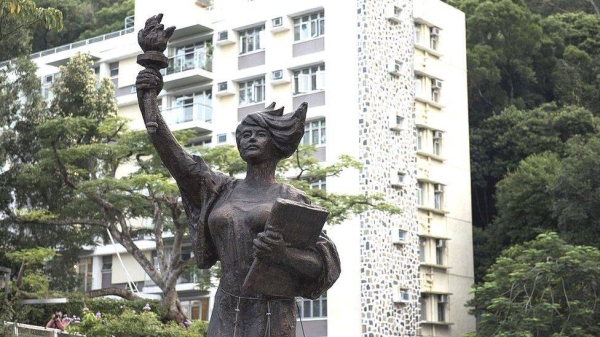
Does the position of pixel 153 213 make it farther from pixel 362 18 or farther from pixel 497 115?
pixel 497 115

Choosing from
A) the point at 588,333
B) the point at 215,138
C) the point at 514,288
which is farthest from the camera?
the point at 215,138

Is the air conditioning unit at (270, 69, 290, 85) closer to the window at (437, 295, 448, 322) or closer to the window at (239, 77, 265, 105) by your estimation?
the window at (239, 77, 265, 105)

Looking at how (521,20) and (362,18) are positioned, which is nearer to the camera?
(362,18)

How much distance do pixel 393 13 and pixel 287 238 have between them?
40.8 metres

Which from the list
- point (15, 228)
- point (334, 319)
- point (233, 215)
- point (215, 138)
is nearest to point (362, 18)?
point (215, 138)

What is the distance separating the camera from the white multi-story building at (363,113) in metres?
43.4

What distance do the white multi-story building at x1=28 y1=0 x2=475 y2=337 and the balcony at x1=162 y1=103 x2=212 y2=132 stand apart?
0.18ft

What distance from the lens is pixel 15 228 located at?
3822cm

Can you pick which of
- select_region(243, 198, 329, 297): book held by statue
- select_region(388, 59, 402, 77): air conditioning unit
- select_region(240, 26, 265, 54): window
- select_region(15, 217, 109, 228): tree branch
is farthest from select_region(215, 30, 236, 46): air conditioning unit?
select_region(243, 198, 329, 297): book held by statue

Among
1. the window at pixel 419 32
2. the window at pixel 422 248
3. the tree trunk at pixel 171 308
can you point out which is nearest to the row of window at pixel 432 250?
the window at pixel 422 248

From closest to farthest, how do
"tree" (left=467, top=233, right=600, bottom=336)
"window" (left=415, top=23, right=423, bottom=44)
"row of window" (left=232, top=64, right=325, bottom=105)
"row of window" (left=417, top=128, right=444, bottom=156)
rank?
"tree" (left=467, top=233, right=600, bottom=336) → "row of window" (left=232, top=64, right=325, bottom=105) → "row of window" (left=417, top=128, right=444, bottom=156) → "window" (left=415, top=23, right=423, bottom=44)

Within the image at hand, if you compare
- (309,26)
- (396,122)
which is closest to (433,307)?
(396,122)

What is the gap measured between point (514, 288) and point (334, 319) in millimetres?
8724

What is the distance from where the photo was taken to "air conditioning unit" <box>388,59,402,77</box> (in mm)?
46156
